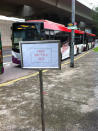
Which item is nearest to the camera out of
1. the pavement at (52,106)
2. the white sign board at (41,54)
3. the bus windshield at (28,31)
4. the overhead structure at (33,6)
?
the white sign board at (41,54)

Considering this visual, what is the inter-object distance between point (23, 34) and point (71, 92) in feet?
20.3

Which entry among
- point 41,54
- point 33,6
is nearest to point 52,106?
point 41,54

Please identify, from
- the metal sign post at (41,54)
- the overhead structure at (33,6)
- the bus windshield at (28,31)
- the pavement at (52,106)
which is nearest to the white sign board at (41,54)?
the metal sign post at (41,54)

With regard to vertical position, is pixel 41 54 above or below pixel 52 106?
above

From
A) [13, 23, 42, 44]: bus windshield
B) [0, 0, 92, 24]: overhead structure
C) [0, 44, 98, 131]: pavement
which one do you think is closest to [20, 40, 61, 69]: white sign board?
[0, 44, 98, 131]: pavement

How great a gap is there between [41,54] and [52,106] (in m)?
2.07

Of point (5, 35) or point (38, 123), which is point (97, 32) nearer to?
point (5, 35)

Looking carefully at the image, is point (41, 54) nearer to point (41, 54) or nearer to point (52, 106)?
point (41, 54)

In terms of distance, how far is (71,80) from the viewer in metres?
7.25

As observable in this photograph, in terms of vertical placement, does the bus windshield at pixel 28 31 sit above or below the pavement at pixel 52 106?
above

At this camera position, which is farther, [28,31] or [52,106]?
[28,31]

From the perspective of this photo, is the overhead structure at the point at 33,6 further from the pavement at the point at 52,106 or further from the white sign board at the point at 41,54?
the white sign board at the point at 41,54

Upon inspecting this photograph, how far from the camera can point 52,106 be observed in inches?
177

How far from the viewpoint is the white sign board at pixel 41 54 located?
2.92 meters
